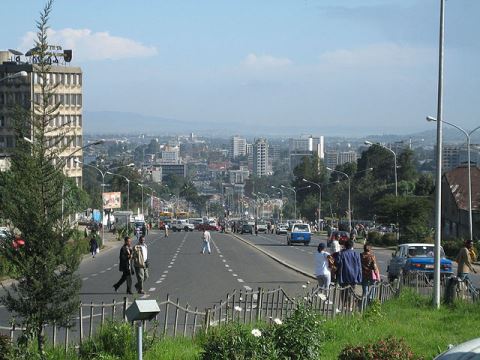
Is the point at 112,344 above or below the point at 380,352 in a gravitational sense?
below

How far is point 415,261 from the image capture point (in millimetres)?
33625

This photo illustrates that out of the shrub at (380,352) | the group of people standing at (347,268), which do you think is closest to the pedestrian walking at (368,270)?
the group of people standing at (347,268)

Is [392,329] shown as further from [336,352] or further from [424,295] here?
[424,295]

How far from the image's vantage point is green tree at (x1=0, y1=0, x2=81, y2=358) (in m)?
14.9

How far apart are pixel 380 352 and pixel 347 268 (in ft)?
40.5

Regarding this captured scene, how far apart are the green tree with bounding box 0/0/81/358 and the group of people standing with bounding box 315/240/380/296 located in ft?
34.3

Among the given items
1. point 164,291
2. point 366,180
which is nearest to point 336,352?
point 164,291

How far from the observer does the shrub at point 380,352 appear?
1235 centimetres

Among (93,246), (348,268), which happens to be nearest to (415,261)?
(348,268)

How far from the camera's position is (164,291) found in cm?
3070

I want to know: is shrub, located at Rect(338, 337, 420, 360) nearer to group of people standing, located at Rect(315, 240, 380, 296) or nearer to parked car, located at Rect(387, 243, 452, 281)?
group of people standing, located at Rect(315, 240, 380, 296)

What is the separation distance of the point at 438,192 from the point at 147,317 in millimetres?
13852

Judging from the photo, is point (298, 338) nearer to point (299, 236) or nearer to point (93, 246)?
point (93, 246)

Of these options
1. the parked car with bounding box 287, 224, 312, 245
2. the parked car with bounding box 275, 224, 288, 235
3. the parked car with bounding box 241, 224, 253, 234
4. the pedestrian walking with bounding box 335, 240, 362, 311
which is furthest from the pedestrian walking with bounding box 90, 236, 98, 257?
the parked car with bounding box 241, 224, 253, 234
